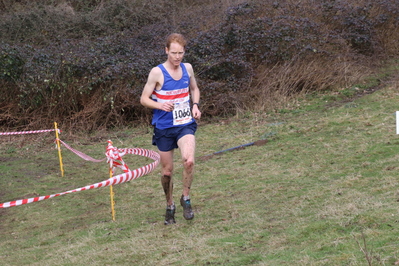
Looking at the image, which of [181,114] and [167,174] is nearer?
[181,114]

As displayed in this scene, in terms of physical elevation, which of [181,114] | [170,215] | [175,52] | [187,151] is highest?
[175,52]

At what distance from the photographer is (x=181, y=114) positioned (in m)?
5.89

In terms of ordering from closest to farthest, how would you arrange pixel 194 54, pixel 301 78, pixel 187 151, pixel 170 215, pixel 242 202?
pixel 187 151 → pixel 170 215 → pixel 242 202 → pixel 194 54 → pixel 301 78

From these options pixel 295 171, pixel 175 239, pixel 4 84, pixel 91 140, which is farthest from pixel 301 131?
pixel 4 84

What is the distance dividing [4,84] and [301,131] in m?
7.83

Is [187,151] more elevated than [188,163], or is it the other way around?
[187,151]

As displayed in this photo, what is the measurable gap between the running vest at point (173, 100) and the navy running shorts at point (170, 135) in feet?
0.15

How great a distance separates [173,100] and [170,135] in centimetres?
37

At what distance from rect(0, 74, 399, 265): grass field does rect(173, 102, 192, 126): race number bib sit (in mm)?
1079

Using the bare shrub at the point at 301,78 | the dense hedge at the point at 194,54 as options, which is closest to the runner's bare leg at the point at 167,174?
the dense hedge at the point at 194,54

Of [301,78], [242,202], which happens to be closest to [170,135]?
[242,202]

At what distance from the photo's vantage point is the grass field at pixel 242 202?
182 inches

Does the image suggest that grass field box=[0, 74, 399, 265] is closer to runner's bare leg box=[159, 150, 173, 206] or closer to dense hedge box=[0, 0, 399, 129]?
runner's bare leg box=[159, 150, 173, 206]

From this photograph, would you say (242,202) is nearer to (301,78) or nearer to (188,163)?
(188,163)
